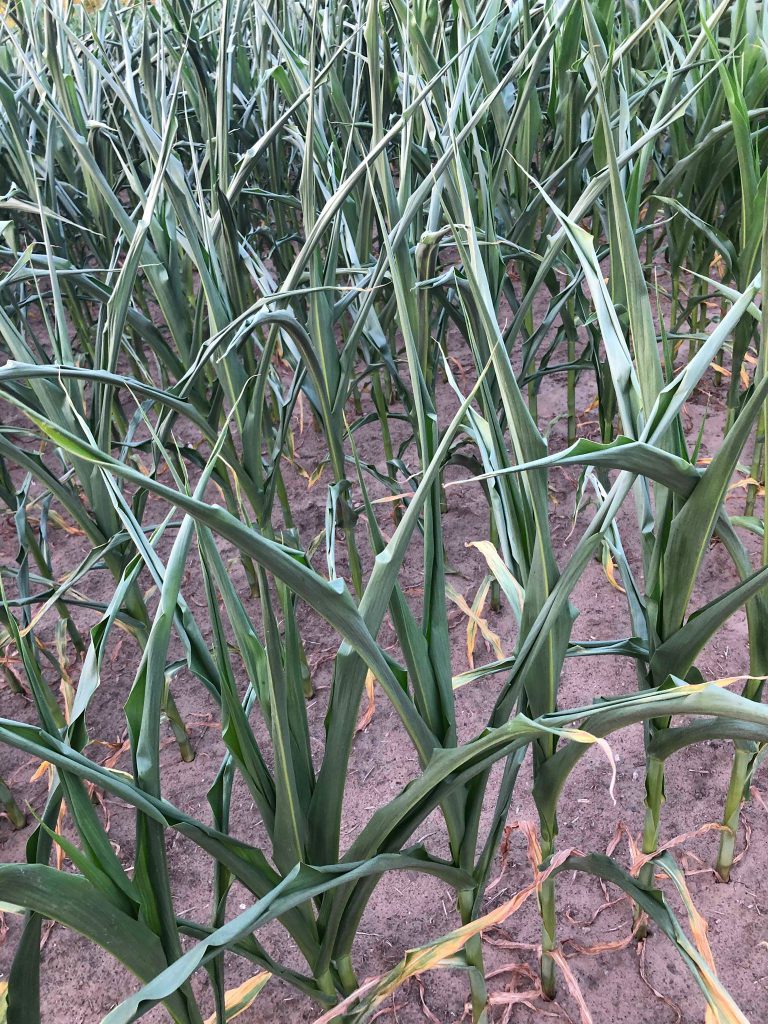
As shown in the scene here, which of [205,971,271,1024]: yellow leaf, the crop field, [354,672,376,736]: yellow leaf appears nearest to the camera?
the crop field

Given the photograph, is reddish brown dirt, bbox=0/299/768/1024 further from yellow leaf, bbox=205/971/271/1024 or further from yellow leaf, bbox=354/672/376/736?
yellow leaf, bbox=205/971/271/1024

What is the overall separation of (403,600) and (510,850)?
1.55 feet

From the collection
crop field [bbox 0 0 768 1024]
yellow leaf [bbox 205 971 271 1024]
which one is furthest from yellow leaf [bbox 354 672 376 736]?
yellow leaf [bbox 205 971 271 1024]

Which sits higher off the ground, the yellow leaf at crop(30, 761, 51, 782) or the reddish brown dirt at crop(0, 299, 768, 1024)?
the yellow leaf at crop(30, 761, 51, 782)

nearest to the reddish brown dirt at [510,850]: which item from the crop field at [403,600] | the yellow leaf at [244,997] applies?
the crop field at [403,600]

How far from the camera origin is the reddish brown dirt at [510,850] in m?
0.75

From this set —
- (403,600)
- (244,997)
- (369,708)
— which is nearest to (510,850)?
(369,708)

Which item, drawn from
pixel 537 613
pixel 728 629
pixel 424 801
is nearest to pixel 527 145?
pixel 728 629

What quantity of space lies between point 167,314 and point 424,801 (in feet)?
1.99

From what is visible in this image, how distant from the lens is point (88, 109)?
113 centimetres

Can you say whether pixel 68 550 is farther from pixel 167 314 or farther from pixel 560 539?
pixel 560 539

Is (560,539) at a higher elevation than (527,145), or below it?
below

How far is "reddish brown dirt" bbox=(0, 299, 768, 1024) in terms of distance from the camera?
0.75m

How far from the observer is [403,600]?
54cm
